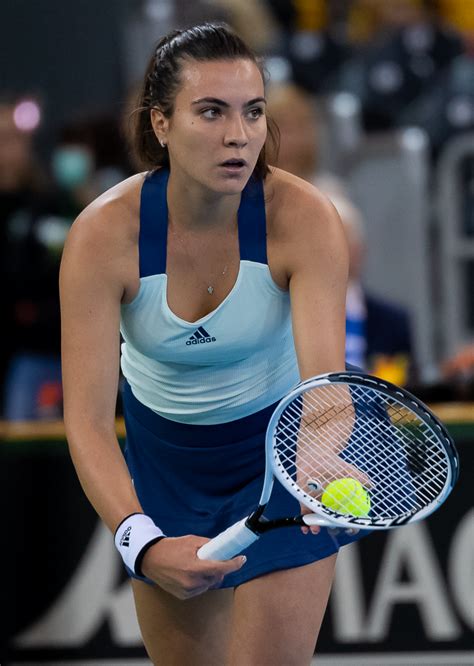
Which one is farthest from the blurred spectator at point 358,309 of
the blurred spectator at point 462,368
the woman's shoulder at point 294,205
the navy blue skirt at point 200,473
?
the woman's shoulder at point 294,205

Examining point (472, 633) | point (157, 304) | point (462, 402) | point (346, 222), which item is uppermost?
point (157, 304)

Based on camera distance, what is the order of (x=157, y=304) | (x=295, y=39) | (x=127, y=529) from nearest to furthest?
(x=127, y=529)
(x=157, y=304)
(x=295, y=39)

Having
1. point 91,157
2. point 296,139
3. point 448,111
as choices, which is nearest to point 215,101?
point 296,139

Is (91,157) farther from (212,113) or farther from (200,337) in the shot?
(212,113)

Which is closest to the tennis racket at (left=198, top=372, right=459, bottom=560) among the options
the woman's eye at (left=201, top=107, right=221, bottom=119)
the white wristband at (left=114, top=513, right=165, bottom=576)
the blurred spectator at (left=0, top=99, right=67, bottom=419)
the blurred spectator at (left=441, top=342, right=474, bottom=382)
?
the white wristband at (left=114, top=513, right=165, bottom=576)

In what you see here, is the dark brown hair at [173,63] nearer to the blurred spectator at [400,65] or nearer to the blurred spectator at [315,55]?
the blurred spectator at [400,65]

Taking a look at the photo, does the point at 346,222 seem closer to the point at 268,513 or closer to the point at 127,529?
the point at 268,513

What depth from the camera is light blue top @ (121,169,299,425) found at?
2809mm

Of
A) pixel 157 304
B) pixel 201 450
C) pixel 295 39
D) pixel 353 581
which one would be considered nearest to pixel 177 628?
pixel 201 450

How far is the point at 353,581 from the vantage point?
4.43 meters

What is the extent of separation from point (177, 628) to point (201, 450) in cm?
42

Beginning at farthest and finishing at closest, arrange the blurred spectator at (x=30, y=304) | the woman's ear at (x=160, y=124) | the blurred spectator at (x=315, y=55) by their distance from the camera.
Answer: the blurred spectator at (x=315, y=55), the blurred spectator at (x=30, y=304), the woman's ear at (x=160, y=124)

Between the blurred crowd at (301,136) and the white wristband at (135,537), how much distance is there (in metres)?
1.43

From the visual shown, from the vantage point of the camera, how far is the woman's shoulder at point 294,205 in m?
2.78
